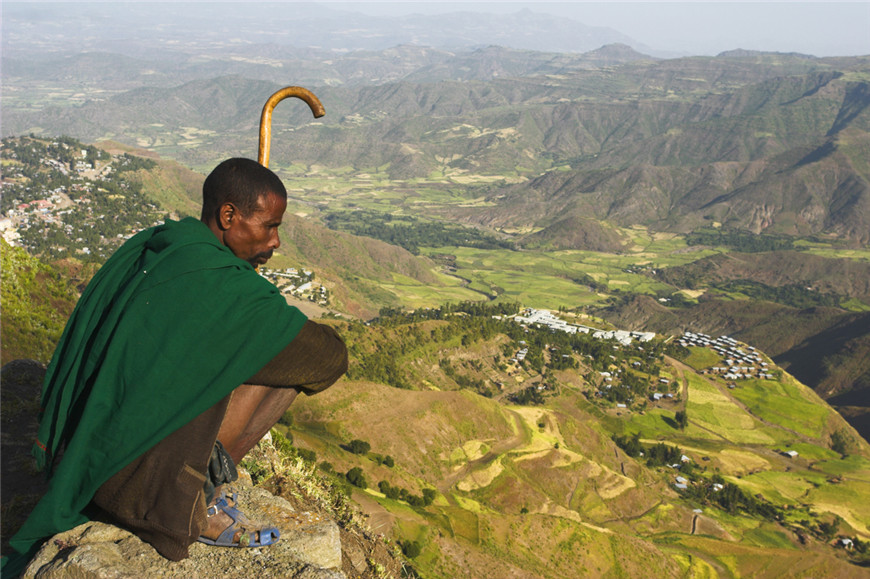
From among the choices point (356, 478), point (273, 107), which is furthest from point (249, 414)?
point (356, 478)

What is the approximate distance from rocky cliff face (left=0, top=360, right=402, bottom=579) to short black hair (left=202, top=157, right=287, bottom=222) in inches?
89.2

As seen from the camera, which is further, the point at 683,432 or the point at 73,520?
the point at 683,432

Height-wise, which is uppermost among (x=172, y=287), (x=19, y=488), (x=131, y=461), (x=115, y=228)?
(x=172, y=287)

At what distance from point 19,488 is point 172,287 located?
3935 millimetres

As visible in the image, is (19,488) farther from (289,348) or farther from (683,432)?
(683,432)

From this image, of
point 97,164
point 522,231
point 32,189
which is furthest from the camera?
point 522,231

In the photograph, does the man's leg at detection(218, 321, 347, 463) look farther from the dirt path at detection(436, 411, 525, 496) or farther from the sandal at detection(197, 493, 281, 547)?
the dirt path at detection(436, 411, 525, 496)

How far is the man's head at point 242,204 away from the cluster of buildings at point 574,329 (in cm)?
9100

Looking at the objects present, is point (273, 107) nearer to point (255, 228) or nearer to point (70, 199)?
point (255, 228)

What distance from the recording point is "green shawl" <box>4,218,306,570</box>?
3.41 metres

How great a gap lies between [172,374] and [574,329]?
97125 mm

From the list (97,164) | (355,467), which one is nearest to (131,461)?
(355,467)

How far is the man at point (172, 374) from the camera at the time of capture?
342 cm

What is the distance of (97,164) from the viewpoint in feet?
400
